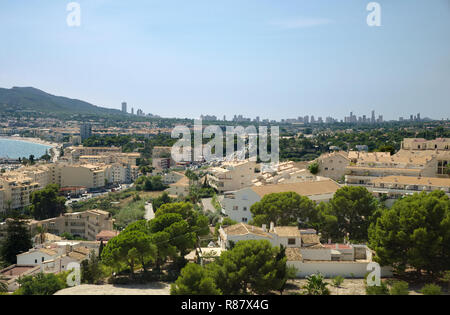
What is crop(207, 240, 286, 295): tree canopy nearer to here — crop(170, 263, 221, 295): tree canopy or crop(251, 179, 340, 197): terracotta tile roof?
crop(170, 263, 221, 295): tree canopy

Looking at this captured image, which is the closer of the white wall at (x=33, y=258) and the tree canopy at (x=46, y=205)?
the white wall at (x=33, y=258)

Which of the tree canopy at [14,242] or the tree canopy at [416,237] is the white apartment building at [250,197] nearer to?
the tree canopy at [416,237]

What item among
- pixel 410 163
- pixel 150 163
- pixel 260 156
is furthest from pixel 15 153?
pixel 410 163

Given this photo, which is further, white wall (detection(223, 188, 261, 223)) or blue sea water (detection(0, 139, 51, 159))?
blue sea water (detection(0, 139, 51, 159))

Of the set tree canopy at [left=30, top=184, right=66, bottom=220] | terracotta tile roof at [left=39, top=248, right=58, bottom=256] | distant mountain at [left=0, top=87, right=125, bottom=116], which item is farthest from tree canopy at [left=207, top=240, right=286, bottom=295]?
distant mountain at [left=0, top=87, right=125, bottom=116]

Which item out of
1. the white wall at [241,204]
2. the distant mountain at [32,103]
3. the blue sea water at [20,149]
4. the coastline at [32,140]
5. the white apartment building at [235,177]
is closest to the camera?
the white wall at [241,204]

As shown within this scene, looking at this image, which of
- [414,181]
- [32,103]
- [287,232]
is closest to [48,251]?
[287,232]

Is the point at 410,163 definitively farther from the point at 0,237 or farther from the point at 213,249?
the point at 0,237

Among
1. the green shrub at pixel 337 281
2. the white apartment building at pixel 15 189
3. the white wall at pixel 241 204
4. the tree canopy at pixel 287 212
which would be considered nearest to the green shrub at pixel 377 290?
the green shrub at pixel 337 281
